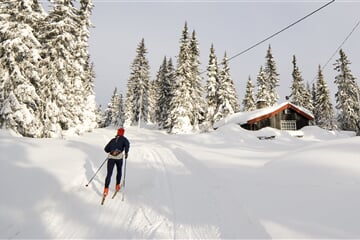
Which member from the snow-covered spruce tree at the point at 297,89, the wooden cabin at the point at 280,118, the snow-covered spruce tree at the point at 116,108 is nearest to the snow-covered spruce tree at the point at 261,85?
the snow-covered spruce tree at the point at 297,89

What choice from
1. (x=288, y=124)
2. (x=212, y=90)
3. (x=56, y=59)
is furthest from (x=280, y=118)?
(x=56, y=59)

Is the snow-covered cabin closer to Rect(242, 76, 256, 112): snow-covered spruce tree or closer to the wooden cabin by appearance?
the wooden cabin

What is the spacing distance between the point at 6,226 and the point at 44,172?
3204 millimetres

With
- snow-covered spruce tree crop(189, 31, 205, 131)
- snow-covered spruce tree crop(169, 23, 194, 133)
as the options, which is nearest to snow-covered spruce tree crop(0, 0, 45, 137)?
snow-covered spruce tree crop(169, 23, 194, 133)

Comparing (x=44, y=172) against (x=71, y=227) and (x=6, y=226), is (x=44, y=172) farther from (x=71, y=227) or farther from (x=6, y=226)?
(x=71, y=227)

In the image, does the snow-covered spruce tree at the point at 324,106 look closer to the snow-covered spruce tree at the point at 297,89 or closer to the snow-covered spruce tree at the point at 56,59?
the snow-covered spruce tree at the point at 297,89

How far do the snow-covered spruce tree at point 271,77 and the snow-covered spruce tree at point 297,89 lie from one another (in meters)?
4.34

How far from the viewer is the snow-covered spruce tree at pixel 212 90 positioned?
41.6 metres

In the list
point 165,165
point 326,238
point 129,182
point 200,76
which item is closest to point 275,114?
point 200,76

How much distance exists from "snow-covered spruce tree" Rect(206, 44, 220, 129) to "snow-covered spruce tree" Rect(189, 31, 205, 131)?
1.32 meters

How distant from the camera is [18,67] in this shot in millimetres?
15281

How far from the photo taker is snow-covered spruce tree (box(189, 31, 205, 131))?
37.8 meters

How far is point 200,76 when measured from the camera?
41.8 meters

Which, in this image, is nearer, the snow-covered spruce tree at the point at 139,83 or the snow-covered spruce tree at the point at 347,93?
the snow-covered spruce tree at the point at 347,93
